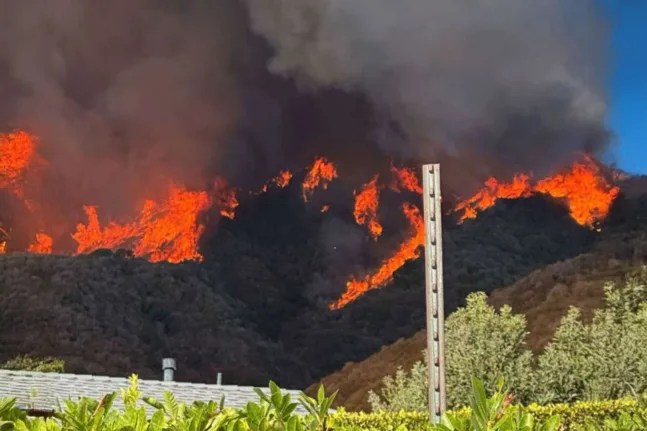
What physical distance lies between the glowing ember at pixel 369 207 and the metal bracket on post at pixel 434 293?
8367 cm

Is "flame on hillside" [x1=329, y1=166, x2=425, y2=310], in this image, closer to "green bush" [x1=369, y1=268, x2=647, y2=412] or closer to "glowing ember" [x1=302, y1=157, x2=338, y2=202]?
"glowing ember" [x1=302, y1=157, x2=338, y2=202]

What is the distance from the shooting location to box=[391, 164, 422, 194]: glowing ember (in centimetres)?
9612

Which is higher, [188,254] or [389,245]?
[389,245]

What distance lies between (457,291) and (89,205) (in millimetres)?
41098

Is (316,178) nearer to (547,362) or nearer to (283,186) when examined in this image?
(283,186)

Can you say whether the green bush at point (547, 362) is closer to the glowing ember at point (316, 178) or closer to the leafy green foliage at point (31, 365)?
the leafy green foliage at point (31, 365)

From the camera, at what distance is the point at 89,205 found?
260ft

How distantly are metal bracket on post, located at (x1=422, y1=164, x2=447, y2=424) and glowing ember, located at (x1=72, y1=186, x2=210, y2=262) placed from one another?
72091 mm

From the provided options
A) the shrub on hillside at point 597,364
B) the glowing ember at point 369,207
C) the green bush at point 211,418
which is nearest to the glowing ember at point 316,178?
the glowing ember at point 369,207

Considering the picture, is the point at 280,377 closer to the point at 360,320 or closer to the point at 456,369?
the point at 360,320

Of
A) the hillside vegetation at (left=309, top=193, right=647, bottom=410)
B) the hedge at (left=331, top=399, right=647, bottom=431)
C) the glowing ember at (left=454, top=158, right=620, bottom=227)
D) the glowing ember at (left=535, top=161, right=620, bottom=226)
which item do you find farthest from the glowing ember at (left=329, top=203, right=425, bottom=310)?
the hedge at (left=331, top=399, right=647, bottom=431)

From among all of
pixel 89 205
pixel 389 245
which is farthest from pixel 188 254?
pixel 389 245

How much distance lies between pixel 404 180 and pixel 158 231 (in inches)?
1349

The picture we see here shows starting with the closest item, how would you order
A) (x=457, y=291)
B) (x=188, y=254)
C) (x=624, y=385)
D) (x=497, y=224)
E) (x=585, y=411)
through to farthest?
(x=585, y=411) → (x=624, y=385) → (x=457, y=291) → (x=188, y=254) → (x=497, y=224)
